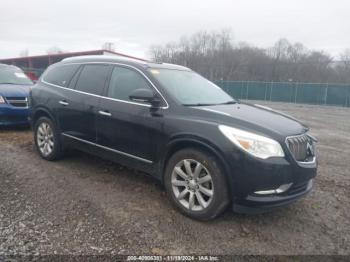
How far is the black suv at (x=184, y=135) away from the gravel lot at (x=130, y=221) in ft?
1.03

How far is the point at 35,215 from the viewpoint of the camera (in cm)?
343

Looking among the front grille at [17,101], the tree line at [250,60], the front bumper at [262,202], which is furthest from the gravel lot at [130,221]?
the tree line at [250,60]

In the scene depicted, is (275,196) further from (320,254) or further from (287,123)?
(287,123)

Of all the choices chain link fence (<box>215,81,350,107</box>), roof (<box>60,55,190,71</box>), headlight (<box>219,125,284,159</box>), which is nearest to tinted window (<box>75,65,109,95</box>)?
roof (<box>60,55,190,71</box>)

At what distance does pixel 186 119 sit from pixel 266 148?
949 millimetres

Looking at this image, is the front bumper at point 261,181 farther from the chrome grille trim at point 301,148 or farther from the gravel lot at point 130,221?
the gravel lot at point 130,221

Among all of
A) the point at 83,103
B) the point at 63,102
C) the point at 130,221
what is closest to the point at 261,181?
the point at 130,221

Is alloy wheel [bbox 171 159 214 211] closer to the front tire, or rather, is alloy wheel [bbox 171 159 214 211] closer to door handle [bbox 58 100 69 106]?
the front tire

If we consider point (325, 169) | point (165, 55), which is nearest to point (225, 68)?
point (165, 55)

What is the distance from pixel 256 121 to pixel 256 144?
1.25 feet

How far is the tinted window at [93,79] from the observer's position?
4555 mm

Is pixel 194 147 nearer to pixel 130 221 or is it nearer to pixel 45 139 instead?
pixel 130 221

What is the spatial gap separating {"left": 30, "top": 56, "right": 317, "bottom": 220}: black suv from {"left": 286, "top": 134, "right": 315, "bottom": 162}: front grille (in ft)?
0.04

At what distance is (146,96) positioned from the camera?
145 inches
